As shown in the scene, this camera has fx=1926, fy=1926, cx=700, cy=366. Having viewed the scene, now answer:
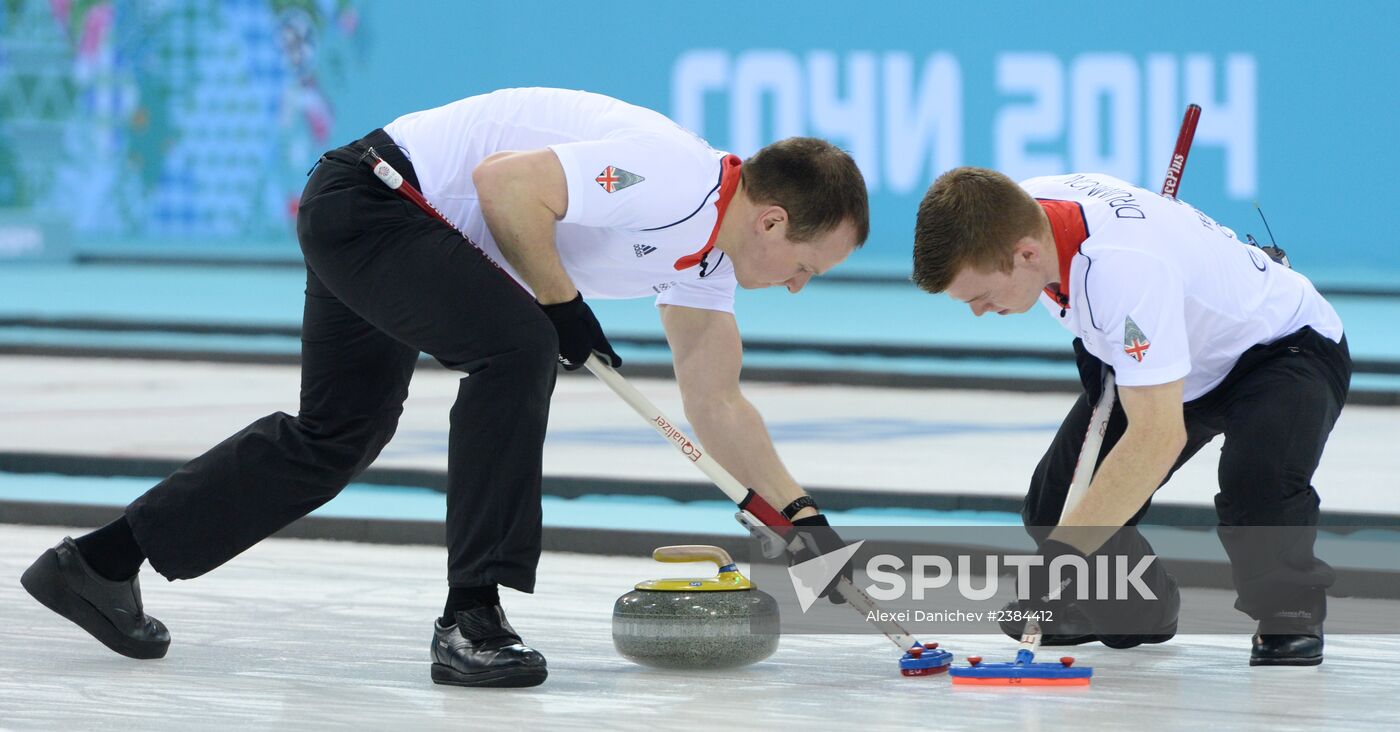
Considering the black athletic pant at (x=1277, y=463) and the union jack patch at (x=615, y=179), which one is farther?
the black athletic pant at (x=1277, y=463)

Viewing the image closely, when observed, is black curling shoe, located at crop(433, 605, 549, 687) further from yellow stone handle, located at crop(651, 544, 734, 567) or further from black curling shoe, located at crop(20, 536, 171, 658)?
black curling shoe, located at crop(20, 536, 171, 658)

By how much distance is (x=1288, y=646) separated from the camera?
2990 millimetres

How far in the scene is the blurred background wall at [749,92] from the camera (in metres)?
12.4

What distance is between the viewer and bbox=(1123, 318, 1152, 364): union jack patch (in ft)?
8.93

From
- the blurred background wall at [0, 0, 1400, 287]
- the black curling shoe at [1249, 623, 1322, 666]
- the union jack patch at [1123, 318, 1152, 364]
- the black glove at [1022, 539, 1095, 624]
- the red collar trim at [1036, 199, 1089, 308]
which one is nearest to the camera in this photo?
the union jack patch at [1123, 318, 1152, 364]

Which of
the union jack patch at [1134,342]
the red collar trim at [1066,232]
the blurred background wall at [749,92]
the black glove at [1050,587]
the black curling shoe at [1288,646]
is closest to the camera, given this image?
the union jack patch at [1134,342]

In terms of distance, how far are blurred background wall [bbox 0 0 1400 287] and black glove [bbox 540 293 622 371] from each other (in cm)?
957

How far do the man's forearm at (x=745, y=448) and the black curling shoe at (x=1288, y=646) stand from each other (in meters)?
0.77

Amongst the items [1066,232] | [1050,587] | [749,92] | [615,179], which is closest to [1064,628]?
[1050,587]

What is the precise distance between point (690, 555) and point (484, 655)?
361mm

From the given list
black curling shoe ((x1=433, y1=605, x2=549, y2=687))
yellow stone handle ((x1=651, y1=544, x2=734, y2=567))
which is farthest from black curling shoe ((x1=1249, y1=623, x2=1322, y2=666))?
black curling shoe ((x1=433, y1=605, x2=549, y2=687))

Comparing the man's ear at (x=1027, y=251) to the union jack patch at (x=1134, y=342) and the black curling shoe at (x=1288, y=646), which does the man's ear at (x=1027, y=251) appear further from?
the black curling shoe at (x=1288, y=646)

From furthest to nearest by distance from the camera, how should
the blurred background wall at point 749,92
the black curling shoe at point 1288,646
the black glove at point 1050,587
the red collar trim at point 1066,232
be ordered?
the blurred background wall at point 749,92, the black glove at point 1050,587, the black curling shoe at point 1288,646, the red collar trim at point 1066,232

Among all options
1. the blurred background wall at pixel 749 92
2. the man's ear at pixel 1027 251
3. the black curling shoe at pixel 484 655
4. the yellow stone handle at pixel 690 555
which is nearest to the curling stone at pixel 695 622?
the yellow stone handle at pixel 690 555
